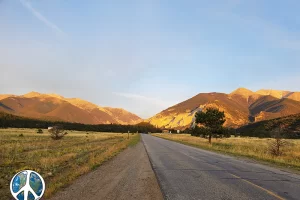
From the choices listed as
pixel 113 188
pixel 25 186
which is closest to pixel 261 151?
pixel 113 188

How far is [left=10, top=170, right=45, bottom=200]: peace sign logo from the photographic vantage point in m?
4.41

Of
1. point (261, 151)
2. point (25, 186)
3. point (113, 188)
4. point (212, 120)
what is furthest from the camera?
point (212, 120)

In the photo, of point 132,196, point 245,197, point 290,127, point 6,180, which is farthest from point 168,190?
point 290,127

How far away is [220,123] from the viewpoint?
2057 inches

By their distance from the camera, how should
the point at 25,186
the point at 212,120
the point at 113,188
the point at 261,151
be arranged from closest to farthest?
the point at 25,186 < the point at 113,188 < the point at 261,151 < the point at 212,120

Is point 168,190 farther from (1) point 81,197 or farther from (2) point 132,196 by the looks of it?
(1) point 81,197

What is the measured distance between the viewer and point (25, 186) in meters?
4.43

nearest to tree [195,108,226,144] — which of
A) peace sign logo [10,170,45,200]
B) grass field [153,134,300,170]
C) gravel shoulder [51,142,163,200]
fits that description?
grass field [153,134,300,170]

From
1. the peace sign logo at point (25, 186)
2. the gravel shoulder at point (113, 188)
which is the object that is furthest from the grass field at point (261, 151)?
the peace sign logo at point (25, 186)

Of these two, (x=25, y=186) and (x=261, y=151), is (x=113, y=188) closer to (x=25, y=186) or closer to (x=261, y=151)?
(x=25, y=186)

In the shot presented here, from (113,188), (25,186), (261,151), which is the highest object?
(261,151)

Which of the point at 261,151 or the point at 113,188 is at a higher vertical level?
the point at 261,151

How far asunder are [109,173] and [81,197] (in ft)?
16.2

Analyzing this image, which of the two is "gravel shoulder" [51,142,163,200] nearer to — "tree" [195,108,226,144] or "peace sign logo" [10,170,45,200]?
"peace sign logo" [10,170,45,200]
